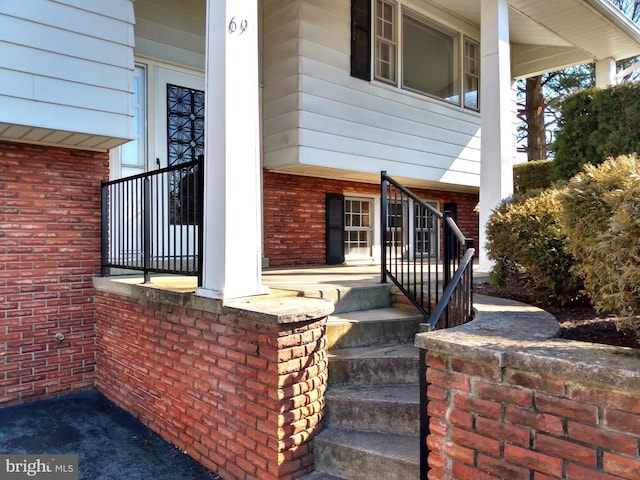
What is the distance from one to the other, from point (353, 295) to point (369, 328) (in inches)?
17.9

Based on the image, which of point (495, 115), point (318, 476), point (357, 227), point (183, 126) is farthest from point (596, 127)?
point (183, 126)

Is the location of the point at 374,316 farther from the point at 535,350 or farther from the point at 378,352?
the point at 535,350

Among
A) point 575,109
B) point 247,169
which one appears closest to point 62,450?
point 247,169

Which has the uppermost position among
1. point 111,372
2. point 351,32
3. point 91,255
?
point 351,32

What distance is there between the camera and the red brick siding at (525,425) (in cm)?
160

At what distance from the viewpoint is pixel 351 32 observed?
651 cm

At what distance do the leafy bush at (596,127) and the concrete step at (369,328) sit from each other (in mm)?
2857

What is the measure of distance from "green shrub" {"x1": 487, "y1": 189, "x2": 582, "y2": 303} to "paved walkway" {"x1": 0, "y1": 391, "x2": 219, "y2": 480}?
8.72 ft

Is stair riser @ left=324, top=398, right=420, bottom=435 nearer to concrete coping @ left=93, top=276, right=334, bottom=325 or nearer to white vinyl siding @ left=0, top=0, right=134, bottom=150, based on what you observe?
concrete coping @ left=93, top=276, right=334, bottom=325

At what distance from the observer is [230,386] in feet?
9.94

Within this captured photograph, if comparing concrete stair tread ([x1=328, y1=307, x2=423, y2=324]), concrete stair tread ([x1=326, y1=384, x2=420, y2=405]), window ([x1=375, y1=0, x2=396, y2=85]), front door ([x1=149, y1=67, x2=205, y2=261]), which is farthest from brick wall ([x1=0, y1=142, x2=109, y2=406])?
window ([x1=375, y1=0, x2=396, y2=85])

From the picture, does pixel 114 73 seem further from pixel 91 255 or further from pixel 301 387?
pixel 301 387

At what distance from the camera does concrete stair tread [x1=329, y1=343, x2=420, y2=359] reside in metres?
3.20

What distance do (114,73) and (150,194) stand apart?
1.17 metres
